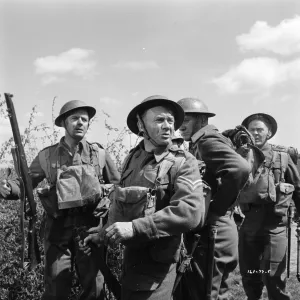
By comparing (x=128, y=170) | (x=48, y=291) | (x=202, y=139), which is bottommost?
(x=48, y=291)

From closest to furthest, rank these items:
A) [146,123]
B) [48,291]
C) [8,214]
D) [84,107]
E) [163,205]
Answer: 1. [163,205]
2. [146,123]
3. [48,291]
4. [84,107]
5. [8,214]

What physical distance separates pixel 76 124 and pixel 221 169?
203cm

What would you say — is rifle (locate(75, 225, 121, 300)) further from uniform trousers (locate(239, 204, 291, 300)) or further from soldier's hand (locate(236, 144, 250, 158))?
uniform trousers (locate(239, 204, 291, 300))

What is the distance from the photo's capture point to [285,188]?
6.13m

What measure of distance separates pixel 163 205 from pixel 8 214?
372cm

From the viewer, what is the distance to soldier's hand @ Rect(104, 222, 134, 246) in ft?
8.96

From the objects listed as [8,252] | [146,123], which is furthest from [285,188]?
[8,252]

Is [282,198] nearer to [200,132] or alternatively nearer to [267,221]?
[267,221]

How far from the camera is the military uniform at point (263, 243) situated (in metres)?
5.84

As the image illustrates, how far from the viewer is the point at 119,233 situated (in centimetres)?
273

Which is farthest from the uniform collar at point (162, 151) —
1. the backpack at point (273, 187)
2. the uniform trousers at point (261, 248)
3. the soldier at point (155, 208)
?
the uniform trousers at point (261, 248)

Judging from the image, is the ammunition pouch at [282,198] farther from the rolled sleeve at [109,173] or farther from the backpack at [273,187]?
the rolled sleeve at [109,173]

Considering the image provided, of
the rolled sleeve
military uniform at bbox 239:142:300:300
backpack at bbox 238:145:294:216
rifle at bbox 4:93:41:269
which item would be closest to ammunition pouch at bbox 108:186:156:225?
rifle at bbox 4:93:41:269

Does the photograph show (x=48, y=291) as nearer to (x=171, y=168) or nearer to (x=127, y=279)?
(x=127, y=279)
